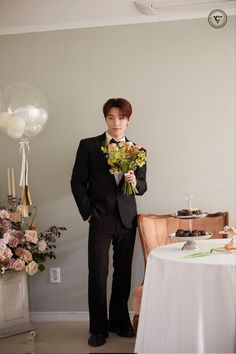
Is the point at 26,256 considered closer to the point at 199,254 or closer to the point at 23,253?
the point at 23,253

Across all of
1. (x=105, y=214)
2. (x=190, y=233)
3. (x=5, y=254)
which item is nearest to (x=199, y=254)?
(x=190, y=233)

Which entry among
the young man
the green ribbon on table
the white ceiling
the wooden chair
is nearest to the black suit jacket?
the young man

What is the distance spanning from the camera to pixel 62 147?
4.41 meters

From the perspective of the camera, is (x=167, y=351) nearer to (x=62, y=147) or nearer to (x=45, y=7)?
(x=62, y=147)

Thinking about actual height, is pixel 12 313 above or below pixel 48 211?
below

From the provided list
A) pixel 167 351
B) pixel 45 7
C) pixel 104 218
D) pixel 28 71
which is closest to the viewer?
pixel 167 351

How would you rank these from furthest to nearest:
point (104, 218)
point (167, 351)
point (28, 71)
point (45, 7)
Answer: point (28, 71), point (45, 7), point (104, 218), point (167, 351)

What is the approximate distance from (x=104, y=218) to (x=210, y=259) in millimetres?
1382

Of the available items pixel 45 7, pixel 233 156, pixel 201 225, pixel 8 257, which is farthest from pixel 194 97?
pixel 8 257

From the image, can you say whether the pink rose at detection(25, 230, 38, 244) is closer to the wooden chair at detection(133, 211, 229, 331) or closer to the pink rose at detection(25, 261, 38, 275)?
the pink rose at detection(25, 261, 38, 275)

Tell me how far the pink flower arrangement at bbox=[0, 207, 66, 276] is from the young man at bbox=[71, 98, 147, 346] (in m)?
0.46

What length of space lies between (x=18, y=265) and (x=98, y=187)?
0.84 metres

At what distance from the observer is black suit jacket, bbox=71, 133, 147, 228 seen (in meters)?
3.86

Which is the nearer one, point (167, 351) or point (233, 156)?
point (167, 351)
